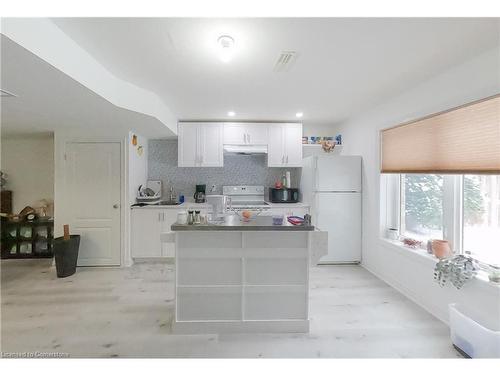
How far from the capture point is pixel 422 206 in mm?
2859

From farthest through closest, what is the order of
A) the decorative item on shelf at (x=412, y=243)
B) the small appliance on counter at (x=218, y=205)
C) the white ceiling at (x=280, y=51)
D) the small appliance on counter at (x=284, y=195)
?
the small appliance on counter at (x=284, y=195) < the decorative item on shelf at (x=412, y=243) < the small appliance on counter at (x=218, y=205) < the white ceiling at (x=280, y=51)

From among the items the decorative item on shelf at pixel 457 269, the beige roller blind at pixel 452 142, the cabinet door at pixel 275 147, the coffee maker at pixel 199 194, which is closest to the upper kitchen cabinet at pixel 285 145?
the cabinet door at pixel 275 147

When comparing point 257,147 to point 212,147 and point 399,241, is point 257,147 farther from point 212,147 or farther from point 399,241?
point 399,241

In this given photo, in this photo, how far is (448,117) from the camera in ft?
7.62

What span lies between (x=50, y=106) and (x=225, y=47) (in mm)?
1948

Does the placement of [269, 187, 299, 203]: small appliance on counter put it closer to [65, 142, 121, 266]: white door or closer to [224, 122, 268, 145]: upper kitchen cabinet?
[224, 122, 268, 145]: upper kitchen cabinet

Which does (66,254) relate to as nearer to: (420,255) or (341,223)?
(341,223)

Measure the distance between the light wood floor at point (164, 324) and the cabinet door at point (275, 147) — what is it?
76.9 inches

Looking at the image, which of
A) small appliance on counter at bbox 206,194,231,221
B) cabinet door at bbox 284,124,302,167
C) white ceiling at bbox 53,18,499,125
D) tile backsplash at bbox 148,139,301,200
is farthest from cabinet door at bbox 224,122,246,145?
small appliance on counter at bbox 206,194,231,221

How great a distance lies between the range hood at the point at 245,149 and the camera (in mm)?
4230

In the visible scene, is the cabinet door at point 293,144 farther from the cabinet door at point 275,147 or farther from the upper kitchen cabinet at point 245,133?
the upper kitchen cabinet at point 245,133

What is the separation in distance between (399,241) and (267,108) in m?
2.39

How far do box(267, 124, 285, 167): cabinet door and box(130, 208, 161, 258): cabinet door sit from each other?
2.01 meters

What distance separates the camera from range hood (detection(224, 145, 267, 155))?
423cm
